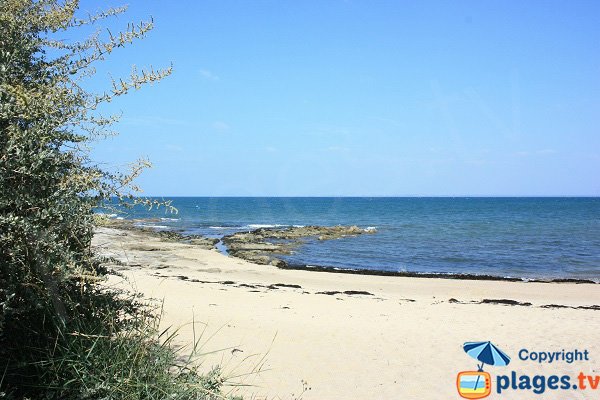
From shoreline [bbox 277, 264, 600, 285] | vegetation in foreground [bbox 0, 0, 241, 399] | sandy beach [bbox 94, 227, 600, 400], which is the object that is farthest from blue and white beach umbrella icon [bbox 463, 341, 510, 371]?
shoreline [bbox 277, 264, 600, 285]

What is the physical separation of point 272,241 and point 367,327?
950 inches

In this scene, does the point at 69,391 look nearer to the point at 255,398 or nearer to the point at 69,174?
the point at 69,174

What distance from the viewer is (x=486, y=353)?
351 inches

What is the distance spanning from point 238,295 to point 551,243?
27549 millimetres

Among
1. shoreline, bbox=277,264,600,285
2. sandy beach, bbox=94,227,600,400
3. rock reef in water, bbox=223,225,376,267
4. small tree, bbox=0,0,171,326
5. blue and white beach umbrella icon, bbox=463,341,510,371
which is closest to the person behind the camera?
small tree, bbox=0,0,171,326

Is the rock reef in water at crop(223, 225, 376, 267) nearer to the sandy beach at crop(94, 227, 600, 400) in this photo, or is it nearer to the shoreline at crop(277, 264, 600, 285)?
the shoreline at crop(277, 264, 600, 285)

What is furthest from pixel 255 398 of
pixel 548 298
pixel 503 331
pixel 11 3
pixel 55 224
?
pixel 548 298

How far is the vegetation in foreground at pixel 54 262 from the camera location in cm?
327

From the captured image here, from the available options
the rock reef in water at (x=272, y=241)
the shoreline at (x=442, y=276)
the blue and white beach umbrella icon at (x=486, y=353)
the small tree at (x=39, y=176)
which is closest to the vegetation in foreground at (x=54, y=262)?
the small tree at (x=39, y=176)

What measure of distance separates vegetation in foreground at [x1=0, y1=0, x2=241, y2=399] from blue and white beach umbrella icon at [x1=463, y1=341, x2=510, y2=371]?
20.5 feet

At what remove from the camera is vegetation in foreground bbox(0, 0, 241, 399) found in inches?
129

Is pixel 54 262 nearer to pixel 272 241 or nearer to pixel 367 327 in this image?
pixel 367 327

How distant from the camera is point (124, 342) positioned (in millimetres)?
3785

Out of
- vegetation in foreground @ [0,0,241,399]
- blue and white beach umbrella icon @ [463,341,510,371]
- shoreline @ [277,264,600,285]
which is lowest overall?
shoreline @ [277,264,600,285]
